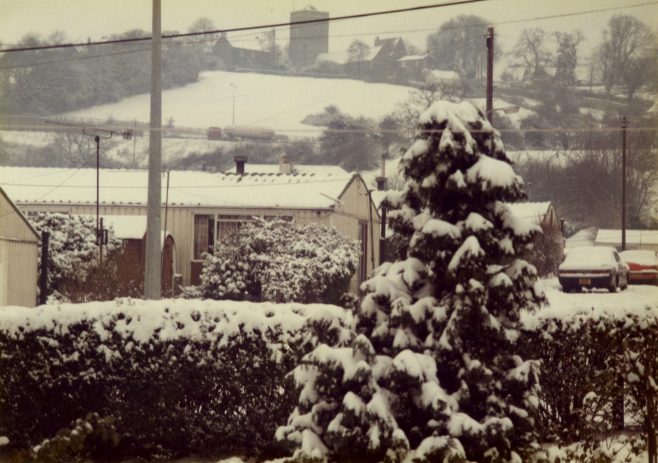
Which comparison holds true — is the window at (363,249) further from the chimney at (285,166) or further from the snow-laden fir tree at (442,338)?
the snow-laden fir tree at (442,338)

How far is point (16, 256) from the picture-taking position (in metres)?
19.2

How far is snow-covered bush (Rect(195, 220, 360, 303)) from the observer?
2378cm

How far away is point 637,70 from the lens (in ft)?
69.7

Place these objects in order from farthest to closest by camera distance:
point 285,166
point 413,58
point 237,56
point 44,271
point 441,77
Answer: point 285,166 → point 237,56 → point 413,58 → point 441,77 → point 44,271

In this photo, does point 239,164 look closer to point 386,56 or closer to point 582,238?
point 386,56

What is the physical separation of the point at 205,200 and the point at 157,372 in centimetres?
2043

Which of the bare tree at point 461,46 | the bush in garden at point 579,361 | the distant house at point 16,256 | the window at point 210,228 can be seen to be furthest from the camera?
the window at point 210,228

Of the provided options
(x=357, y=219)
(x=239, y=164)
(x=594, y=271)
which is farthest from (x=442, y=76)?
(x=239, y=164)

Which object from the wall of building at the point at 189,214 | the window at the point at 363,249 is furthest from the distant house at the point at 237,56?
the window at the point at 363,249

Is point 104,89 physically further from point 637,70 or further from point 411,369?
point 411,369

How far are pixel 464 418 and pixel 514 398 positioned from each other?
68 cm

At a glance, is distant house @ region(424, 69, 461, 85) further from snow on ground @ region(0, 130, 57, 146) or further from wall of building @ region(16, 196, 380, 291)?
snow on ground @ region(0, 130, 57, 146)

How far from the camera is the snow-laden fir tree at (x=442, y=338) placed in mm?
7203

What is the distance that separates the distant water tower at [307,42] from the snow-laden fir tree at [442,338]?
12197mm
